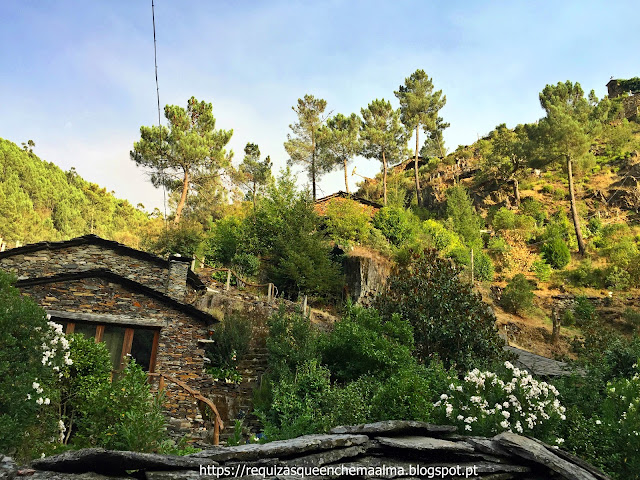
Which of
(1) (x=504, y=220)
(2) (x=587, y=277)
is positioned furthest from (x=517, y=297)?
(1) (x=504, y=220)

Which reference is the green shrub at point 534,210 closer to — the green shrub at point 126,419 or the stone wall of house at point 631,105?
the stone wall of house at point 631,105

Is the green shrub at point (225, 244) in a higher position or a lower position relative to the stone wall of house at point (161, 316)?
higher

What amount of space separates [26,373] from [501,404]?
7.87 m

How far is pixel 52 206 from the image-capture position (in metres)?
54.0

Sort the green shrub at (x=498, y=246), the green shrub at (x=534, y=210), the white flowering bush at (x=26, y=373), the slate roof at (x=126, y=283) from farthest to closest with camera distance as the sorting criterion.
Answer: the green shrub at (x=534, y=210) < the green shrub at (x=498, y=246) < the slate roof at (x=126, y=283) < the white flowering bush at (x=26, y=373)

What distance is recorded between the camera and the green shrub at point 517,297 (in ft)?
90.4

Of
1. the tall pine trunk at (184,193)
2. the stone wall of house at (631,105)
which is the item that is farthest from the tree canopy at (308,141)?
the stone wall of house at (631,105)

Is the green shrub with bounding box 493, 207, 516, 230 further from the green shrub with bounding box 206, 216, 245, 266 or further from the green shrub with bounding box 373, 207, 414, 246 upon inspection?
the green shrub with bounding box 206, 216, 245, 266

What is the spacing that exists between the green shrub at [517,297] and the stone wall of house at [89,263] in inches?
803

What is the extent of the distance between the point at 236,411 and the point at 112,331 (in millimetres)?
4348

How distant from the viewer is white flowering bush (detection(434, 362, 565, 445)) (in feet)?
25.7

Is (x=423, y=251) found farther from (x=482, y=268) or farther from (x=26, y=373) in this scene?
(x=482, y=268)

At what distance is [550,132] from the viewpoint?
119 feet

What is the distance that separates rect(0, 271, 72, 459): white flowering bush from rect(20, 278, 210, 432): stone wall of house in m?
5.20
